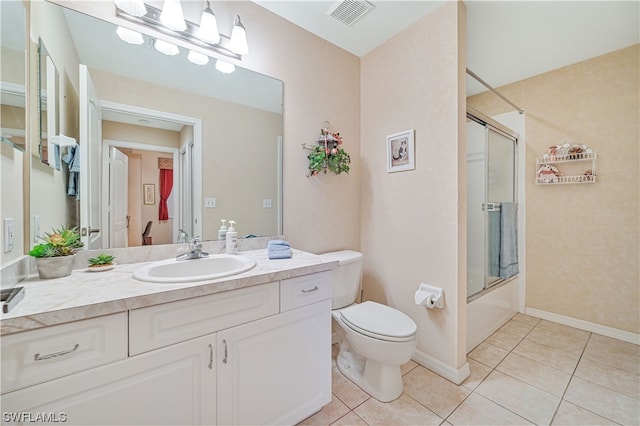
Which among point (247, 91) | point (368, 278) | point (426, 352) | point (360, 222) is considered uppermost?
point (247, 91)

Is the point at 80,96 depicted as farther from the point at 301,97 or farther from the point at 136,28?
the point at 301,97

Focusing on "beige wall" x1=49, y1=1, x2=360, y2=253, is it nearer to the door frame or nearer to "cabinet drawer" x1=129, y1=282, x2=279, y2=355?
the door frame

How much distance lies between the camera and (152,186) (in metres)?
1.38

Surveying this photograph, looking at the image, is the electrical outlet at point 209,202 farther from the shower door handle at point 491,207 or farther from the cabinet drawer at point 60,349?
the shower door handle at point 491,207

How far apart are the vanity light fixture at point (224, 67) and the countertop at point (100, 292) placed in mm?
1224

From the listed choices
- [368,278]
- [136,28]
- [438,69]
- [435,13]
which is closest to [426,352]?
[368,278]

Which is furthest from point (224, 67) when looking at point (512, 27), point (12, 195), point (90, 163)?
point (512, 27)

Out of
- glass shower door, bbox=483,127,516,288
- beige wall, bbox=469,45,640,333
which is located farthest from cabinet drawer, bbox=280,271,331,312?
beige wall, bbox=469,45,640,333

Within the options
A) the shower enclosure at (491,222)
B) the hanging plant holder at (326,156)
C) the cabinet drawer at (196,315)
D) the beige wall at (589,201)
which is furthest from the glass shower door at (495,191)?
the cabinet drawer at (196,315)

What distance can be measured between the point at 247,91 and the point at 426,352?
219 cm

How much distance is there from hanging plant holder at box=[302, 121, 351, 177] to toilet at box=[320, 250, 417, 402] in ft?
2.21

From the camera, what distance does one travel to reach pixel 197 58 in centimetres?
147

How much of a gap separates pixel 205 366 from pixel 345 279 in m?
1.06

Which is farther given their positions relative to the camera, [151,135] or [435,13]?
[435,13]
